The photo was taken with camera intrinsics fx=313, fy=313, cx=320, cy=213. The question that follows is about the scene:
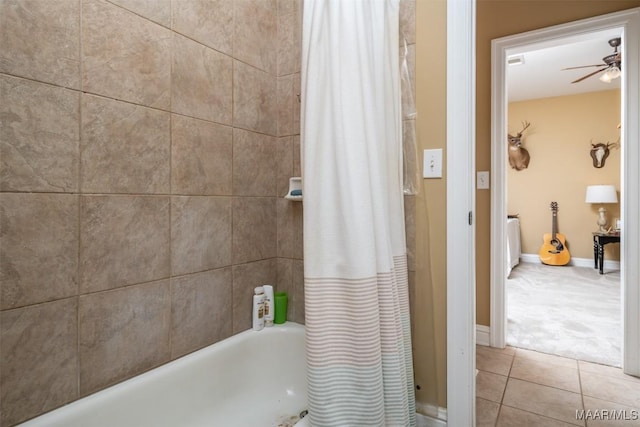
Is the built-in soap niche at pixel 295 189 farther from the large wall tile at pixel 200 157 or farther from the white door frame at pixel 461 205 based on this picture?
the white door frame at pixel 461 205

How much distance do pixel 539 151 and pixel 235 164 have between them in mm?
5477

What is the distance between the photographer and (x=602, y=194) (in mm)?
4477

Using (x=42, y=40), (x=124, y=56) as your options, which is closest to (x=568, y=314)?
(x=124, y=56)

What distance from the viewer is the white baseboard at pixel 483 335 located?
235cm

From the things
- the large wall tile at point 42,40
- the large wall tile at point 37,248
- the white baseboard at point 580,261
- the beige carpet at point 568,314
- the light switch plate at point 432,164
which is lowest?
the beige carpet at point 568,314

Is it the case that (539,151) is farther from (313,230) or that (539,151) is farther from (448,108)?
(313,230)

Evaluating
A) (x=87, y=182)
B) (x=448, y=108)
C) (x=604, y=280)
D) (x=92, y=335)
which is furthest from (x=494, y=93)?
(x=604, y=280)

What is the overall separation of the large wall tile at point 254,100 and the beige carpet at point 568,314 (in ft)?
7.82

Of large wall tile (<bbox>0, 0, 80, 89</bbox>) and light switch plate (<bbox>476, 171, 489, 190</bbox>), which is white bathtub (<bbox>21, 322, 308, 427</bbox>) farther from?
light switch plate (<bbox>476, 171, 489, 190</bbox>)

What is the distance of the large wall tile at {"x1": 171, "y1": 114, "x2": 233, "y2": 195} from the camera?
1217mm

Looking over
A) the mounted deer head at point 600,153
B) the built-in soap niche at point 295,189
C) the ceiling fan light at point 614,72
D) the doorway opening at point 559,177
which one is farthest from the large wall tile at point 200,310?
the mounted deer head at point 600,153

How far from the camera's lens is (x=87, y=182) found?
3.19ft
